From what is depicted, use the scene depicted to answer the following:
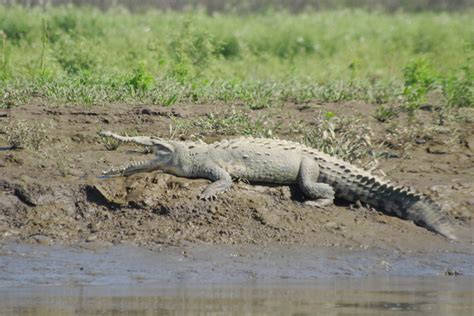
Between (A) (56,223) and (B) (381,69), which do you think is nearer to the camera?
(A) (56,223)

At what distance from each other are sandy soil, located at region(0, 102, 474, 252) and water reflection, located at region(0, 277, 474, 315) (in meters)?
1.06

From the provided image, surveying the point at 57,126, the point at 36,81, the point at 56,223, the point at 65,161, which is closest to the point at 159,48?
the point at 36,81

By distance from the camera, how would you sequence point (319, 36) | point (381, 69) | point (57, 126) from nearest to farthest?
point (57, 126), point (381, 69), point (319, 36)

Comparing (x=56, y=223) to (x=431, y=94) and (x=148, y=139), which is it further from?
(x=431, y=94)

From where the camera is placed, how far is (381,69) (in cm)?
1606

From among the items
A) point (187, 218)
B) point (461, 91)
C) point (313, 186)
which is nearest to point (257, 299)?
point (187, 218)

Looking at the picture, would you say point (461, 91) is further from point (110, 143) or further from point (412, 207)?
point (110, 143)

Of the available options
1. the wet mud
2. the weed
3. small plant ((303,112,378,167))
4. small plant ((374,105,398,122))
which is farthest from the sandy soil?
small plant ((374,105,398,122))

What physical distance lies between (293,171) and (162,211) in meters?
1.21

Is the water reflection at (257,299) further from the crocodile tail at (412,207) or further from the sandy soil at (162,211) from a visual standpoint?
the crocodile tail at (412,207)

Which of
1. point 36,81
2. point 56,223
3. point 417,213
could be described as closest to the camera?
point 56,223

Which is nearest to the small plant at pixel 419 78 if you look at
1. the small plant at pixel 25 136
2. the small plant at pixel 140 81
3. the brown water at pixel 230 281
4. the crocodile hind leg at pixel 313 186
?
the small plant at pixel 140 81

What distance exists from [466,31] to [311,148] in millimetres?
10232

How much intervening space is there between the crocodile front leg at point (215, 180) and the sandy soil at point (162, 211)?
0.22 feet
